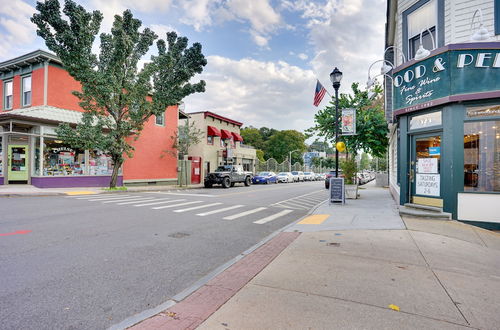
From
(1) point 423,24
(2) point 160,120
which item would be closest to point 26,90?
(2) point 160,120

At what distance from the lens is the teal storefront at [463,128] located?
25.4ft

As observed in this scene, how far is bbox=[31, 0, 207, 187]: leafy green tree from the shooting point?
1548cm

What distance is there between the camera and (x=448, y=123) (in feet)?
27.1

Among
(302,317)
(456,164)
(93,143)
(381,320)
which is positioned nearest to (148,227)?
(302,317)

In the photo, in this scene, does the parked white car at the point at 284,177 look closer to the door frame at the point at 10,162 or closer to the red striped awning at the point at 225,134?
the red striped awning at the point at 225,134

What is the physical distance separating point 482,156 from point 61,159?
2194 cm

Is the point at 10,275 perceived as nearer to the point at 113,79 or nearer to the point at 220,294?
the point at 220,294

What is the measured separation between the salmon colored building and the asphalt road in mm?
9593

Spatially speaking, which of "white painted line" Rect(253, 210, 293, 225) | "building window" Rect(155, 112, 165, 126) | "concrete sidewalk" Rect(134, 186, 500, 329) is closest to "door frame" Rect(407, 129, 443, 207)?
"concrete sidewalk" Rect(134, 186, 500, 329)

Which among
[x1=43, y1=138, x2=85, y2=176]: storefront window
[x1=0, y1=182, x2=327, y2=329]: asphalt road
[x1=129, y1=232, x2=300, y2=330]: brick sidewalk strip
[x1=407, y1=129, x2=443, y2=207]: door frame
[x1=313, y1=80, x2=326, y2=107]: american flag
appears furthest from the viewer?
[x1=43, y1=138, x2=85, y2=176]: storefront window

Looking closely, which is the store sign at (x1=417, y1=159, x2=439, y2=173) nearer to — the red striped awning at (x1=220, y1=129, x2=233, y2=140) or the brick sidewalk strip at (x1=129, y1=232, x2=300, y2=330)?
the brick sidewalk strip at (x1=129, y1=232, x2=300, y2=330)

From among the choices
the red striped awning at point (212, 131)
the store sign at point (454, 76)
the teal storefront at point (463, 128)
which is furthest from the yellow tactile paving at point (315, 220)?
the red striped awning at point (212, 131)

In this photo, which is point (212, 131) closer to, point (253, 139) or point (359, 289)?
point (359, 289)

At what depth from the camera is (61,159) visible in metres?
18.1
